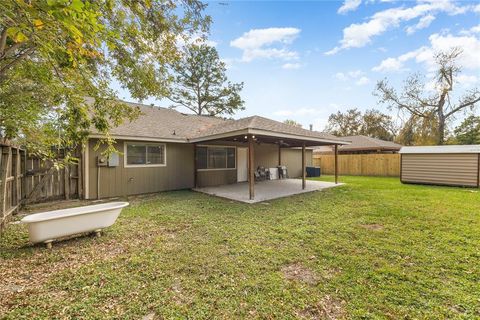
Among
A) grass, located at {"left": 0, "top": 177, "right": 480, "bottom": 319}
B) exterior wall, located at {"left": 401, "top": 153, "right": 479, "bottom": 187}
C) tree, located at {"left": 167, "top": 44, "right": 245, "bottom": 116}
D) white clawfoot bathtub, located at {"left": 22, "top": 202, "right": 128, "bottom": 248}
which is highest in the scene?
tree, located at {"left": 167, "top": 44, "right": 245, "bottom": 116}

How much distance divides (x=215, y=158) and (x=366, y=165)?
1165cm

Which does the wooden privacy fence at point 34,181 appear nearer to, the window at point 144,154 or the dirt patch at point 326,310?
the window at point 144,154

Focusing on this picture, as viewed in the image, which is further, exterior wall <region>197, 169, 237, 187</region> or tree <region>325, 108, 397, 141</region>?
tree <region>325, 108, 397, 141</region>

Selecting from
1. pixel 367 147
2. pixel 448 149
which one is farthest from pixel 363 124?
pixel 448 149

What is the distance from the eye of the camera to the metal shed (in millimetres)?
9695

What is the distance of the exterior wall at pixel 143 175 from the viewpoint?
7719 mm

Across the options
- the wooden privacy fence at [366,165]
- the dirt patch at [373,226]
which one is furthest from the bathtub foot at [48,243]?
the wooden privacy fence at [366,165]

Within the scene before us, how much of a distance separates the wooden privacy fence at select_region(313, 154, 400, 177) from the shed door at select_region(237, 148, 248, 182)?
9.00 metres

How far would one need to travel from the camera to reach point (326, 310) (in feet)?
7.39

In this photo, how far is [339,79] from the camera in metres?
13.1

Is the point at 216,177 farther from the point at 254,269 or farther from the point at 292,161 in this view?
the point at 254,269

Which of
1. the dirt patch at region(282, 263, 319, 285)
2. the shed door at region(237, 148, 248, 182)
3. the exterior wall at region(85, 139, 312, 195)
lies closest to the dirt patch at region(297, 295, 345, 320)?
the dirt patch at region(282, 263, 319, 285)

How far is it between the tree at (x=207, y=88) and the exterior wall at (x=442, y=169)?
1553cm

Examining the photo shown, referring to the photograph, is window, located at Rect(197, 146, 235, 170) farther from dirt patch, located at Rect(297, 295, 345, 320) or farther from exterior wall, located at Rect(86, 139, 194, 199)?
dirt patch, located at Rect(297, 295, 345, 320)
